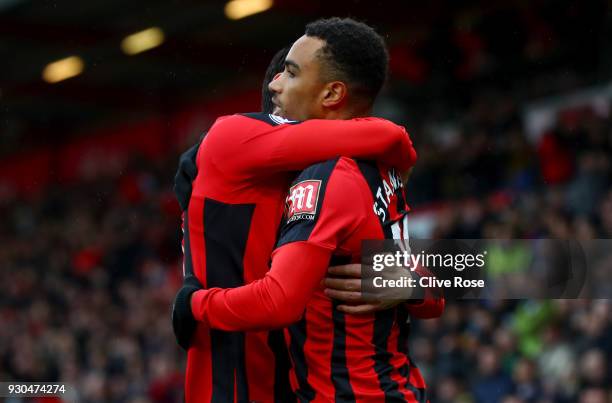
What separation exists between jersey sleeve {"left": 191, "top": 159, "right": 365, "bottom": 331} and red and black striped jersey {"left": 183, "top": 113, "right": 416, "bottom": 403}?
155 millimetres

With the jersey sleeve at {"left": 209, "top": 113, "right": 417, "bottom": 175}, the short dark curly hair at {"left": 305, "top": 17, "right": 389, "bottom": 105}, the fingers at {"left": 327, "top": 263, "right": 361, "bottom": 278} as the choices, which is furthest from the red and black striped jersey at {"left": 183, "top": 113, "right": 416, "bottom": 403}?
the fingers at {"left": 327, "top": 263, "right": 361, "bottom": 278}

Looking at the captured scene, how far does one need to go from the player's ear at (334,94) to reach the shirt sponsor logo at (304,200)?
Answer: 0.33 metres

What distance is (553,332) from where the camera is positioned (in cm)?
838

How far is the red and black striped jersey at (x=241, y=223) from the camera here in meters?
2.88

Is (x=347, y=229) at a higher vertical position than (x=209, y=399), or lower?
higher

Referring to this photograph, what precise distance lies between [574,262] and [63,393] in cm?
235

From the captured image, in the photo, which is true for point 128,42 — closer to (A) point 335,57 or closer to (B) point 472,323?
(B) point 472,323

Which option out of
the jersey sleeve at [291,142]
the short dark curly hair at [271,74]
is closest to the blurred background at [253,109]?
the short dark curly hair at [271,74]

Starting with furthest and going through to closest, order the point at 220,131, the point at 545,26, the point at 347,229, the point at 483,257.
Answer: the point at 545,26
the point at 483,257
the point at 220,131
the point at 347,229

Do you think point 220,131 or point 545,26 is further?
point 545,26

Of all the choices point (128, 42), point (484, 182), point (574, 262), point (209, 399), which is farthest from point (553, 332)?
point (128, 42)

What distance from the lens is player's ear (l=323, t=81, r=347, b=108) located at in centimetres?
295

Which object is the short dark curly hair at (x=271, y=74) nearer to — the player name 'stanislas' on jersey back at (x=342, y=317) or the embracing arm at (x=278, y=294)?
the player name 'stanislas' on jersey back at (x=342, y=317)

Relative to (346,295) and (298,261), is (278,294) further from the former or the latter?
(346,295)
